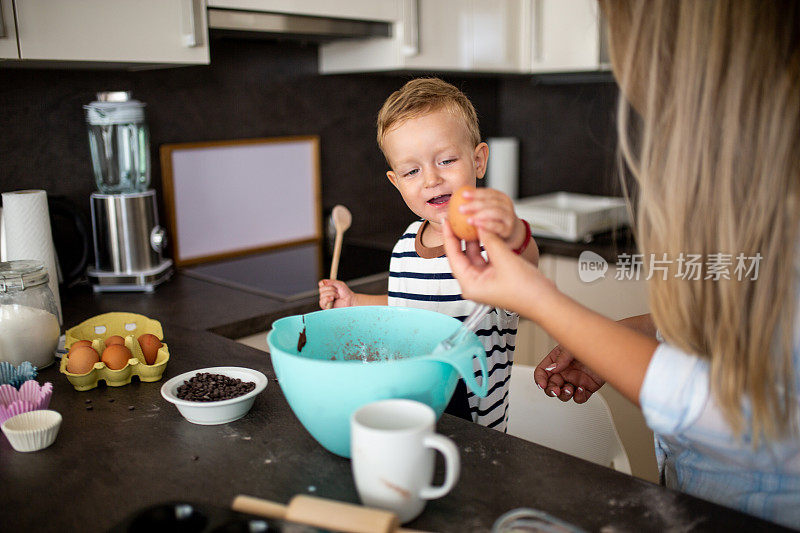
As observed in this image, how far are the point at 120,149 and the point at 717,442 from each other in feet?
5.32

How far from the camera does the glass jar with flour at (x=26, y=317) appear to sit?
3.50 feet

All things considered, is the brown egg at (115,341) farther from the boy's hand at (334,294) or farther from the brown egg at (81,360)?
the boy's hand at (334,294)

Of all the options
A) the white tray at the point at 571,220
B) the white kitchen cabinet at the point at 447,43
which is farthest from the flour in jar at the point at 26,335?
the white tray at the point at 571,220

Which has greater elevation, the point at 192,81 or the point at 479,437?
the point at 192,81

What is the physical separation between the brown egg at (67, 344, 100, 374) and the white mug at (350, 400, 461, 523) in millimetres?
539

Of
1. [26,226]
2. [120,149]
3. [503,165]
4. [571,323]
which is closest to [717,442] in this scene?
[571,323]

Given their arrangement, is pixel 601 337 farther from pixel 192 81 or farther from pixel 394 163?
pixel 192 81

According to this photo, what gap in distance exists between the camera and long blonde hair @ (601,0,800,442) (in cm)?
66

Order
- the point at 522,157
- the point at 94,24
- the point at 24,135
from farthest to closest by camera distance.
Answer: the point at 522,157, the point at 24,135, the point at 94,24

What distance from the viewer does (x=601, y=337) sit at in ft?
2.41

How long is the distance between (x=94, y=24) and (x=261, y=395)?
0.96m

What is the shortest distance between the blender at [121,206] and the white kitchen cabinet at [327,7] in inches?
14.7

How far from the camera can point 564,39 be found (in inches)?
92.2

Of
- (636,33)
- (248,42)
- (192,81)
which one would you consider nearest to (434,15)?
(248,42)
